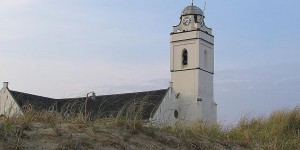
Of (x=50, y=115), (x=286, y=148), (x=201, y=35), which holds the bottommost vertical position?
(x=286, y=148)

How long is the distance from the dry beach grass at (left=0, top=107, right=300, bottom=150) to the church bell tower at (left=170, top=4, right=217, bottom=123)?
1593 inches

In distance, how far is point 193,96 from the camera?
5072 centimetres

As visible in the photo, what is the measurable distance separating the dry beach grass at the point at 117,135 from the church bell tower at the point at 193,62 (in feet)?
133

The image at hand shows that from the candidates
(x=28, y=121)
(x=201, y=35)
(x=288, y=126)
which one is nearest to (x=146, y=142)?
(x=28, y=121)

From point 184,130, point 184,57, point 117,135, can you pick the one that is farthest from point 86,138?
point 184,57

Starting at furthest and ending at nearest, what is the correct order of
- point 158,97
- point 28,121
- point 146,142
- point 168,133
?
point 158,97 < point 168,133 < point 146,142 < point 28,121

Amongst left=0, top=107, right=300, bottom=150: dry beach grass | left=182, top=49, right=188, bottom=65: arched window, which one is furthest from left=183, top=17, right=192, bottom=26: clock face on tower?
left=0, top=107, right=300, bottom=150: dry beach grass

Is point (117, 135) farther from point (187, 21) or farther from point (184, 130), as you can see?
point (187, 21)

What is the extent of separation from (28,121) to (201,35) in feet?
159

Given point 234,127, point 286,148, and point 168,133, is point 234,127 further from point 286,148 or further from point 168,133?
point 168,133

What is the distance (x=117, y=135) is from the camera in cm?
667

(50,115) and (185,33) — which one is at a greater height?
(185,33)

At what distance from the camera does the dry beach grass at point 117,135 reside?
586 cm

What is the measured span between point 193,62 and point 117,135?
153 feet
